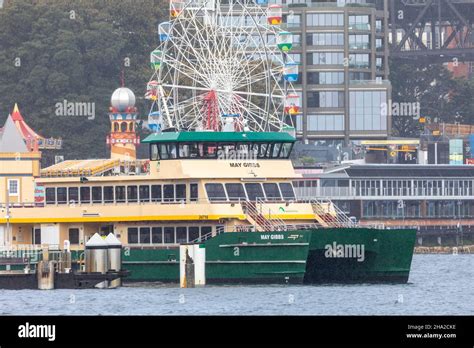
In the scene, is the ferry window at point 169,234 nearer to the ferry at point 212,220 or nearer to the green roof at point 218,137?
the ferry at point 212,220

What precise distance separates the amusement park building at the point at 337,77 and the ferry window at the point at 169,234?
106050 millimetres

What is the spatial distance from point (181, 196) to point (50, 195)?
8954 mm

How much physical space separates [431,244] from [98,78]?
3891 centimetres

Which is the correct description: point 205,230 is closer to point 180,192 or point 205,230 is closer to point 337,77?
point 180,192

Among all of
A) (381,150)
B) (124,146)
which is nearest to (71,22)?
(381,150)

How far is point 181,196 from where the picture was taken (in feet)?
251

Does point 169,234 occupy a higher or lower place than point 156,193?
lower

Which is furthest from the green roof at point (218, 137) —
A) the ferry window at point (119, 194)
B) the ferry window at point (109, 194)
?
the ferry window at point (109, 194)

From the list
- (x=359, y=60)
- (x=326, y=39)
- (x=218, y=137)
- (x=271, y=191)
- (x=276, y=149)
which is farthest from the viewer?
(x=359, y=60)

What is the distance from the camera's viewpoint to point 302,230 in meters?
72.0

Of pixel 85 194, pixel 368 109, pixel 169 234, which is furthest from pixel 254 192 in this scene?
pixel 368 109

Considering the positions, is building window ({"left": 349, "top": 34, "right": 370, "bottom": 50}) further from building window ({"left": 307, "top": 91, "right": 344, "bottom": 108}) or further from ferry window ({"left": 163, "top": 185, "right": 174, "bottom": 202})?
ferry window ({"left": 163, "top": 185, "right": 174, "bottom": 202})

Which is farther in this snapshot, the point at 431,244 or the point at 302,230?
the point at 431,244
